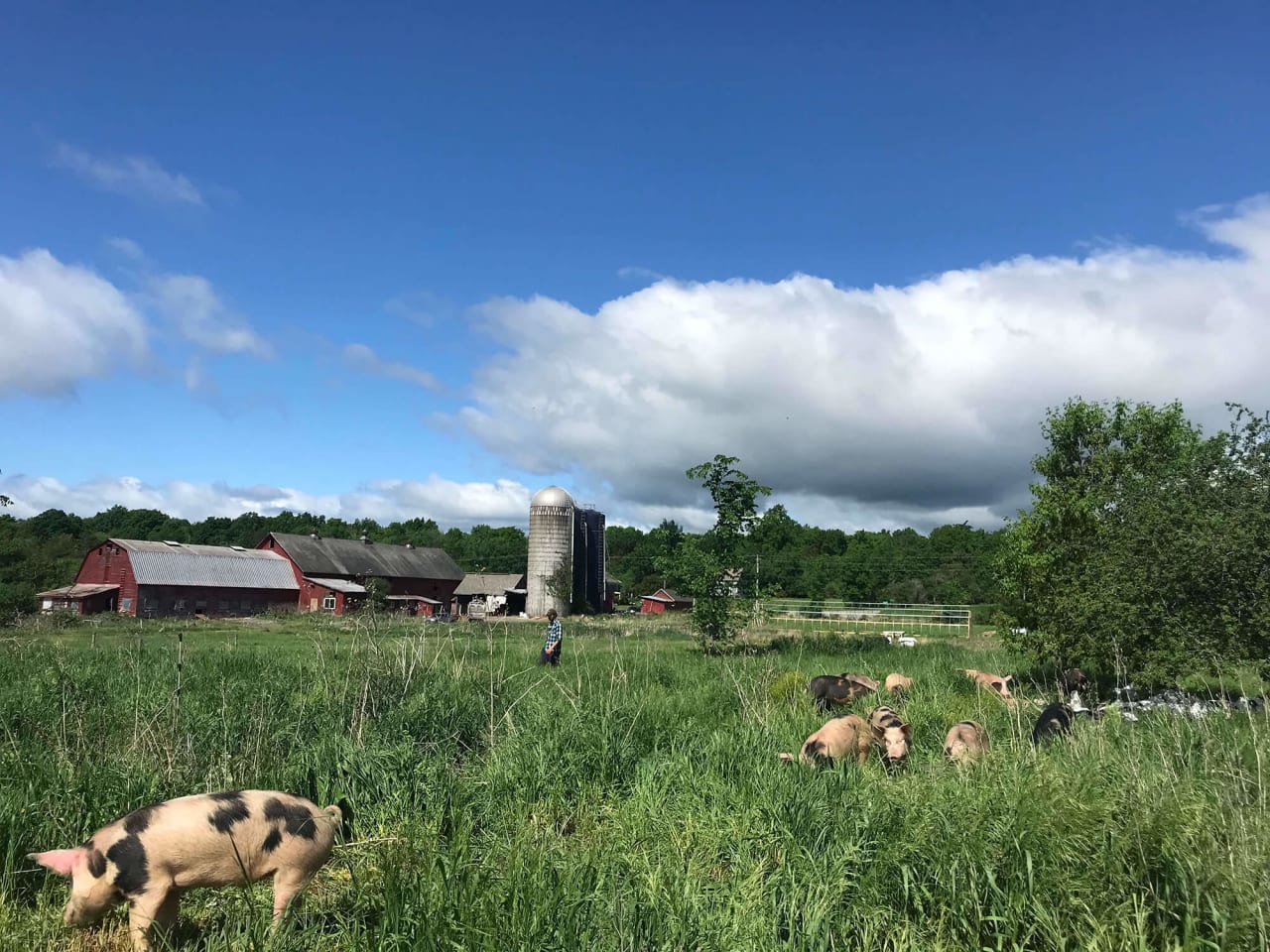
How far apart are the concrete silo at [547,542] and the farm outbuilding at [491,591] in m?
9.04

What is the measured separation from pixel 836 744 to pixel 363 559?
59350 millimetres

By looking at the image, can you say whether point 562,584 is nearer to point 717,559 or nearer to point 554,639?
point 717,559

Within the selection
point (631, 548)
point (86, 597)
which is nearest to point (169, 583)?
point (86, 597)

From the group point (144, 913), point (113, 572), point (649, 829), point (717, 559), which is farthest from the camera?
point (113, 572)

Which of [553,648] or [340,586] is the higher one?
[553,648]

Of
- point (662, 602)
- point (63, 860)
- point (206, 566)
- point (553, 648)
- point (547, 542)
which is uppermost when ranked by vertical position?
point (547, 542)

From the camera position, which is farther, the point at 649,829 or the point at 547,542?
the point at 547,542

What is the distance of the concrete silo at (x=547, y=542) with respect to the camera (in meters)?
57.9

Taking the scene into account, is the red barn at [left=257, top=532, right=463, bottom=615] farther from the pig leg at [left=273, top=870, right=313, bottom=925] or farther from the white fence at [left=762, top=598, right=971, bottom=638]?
the pig leg at [left=273, top=870, right=313, bottom=925]

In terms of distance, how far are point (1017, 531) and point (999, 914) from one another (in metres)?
16.0

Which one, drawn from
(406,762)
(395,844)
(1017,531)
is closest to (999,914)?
(395,844)

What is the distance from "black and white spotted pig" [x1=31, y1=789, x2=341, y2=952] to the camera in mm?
3896

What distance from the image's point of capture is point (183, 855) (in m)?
3.96

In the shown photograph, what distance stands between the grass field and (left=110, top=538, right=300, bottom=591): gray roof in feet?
156
